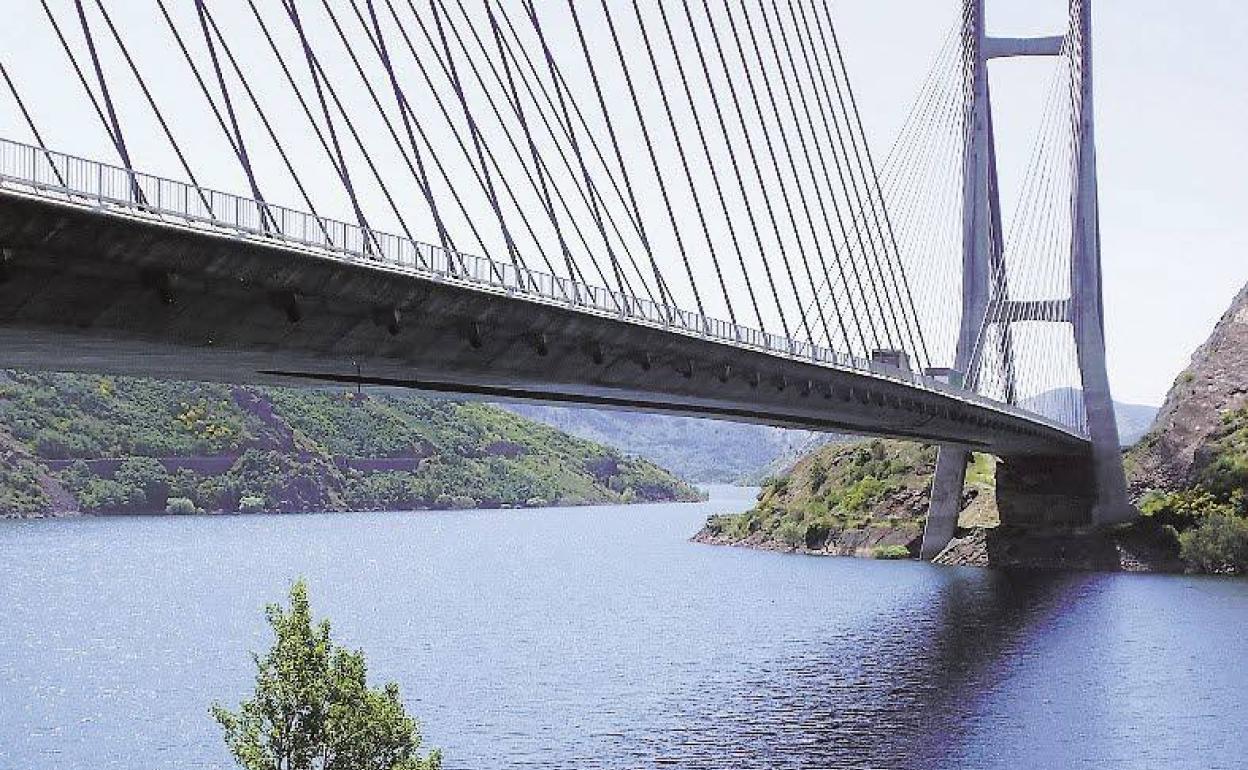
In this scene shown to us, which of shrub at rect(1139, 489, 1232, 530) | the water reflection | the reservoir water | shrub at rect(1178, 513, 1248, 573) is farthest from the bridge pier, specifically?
the water reflection

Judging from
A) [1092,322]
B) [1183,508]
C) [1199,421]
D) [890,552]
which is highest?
[1092,322]

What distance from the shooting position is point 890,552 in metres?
120

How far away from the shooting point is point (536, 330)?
1734 inches

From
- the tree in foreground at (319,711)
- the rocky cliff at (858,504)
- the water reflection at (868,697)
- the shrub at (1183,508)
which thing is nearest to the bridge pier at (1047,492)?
the rocky cliff at (858,504)

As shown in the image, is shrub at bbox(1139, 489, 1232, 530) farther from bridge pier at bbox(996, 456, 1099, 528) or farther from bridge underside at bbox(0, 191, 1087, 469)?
bridge underside at bbox(0, 191, 1087, 469)

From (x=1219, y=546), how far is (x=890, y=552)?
23549 millimetres

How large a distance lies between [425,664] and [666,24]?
23306mm

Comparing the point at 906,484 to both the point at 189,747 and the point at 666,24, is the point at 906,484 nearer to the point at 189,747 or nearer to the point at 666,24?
the point at 666,24

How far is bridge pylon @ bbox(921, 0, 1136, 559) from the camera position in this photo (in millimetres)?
108875

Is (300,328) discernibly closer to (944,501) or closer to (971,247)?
(971,247)

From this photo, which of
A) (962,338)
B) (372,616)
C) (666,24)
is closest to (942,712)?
(666,24)

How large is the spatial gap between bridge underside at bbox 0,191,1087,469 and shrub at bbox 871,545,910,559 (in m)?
59.9

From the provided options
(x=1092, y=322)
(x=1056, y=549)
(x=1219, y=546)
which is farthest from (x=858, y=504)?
(x=1219, y=546)

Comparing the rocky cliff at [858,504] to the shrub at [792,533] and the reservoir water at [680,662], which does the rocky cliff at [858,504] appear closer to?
the shrub at [792,533]
